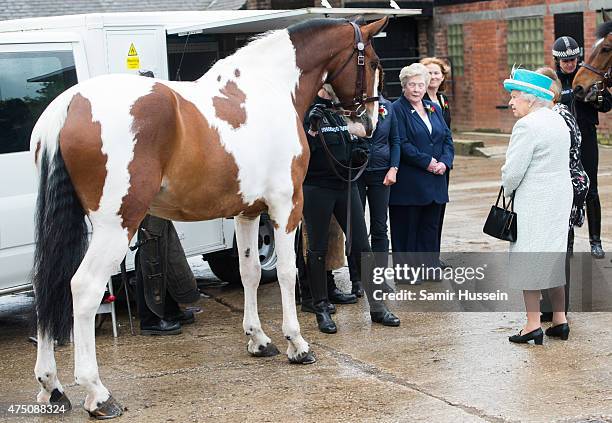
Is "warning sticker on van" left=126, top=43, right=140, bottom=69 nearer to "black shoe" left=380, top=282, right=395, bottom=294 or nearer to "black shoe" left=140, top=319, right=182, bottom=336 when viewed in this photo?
"black shoe" left=140, top=319, right=182, bottom=336

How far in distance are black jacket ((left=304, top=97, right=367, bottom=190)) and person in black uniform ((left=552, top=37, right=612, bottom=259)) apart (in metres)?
2.84

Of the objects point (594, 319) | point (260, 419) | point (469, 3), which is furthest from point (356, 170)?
point (469, 3)

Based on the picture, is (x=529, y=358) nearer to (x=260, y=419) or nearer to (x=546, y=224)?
(x=546, y=224)

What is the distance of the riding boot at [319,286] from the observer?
730cm

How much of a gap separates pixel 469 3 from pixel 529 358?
17166mm

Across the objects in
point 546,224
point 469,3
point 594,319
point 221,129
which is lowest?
point 594,319

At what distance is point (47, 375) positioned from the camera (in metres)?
5.66

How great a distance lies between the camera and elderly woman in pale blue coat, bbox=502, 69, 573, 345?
657 centimetres

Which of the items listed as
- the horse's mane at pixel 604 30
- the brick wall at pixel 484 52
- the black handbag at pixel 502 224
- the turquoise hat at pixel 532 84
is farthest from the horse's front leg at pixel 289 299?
the brick wall at pixel 484 52

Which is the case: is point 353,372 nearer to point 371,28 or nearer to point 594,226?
point 371,28

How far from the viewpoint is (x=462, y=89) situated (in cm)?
2331

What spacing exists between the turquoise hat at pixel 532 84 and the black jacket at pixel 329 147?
1228 millimetres

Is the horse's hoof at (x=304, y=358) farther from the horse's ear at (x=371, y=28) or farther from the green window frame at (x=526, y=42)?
the green window frame at (x=526, y=42)

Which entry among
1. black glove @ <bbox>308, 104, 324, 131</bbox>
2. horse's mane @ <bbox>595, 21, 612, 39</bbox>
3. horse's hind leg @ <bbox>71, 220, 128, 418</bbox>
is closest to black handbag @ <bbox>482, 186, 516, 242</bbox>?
black glove @ <bbox>308, 104, 324, 131</bbox>
